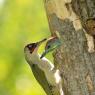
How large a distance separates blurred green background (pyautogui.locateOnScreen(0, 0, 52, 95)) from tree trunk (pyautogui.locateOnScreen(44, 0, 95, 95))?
523 cm

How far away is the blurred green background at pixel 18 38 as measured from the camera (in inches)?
510

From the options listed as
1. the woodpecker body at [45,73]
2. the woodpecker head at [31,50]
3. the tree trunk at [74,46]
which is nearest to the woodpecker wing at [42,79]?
the woodpecker body at [45,73]

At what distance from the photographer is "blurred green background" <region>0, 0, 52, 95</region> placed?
13.0m

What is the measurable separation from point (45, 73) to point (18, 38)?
6317 millimetres

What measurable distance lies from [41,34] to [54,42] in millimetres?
6486

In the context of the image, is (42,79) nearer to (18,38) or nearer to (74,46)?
(74,46)

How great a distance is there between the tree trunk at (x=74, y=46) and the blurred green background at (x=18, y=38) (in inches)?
206

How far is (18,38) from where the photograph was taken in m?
13.7

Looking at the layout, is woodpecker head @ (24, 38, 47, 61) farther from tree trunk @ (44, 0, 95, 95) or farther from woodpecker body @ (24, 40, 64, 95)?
tree trunk @ (44, 0, 95, 95)

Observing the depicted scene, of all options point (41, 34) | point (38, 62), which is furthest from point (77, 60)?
point (41, 34)

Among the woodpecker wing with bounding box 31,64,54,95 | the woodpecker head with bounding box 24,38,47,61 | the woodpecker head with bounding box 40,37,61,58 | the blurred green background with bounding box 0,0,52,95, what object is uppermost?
the woodpecker head with bounding box 40,37,61,58

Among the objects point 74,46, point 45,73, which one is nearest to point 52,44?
point 74,46

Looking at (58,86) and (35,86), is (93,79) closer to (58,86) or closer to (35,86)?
(58,86)

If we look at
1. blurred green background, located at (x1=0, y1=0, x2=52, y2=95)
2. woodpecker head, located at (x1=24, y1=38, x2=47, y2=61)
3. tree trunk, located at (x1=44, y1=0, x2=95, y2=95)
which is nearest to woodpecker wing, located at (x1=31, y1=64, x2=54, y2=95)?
woodpecker head, located at (x1=24, y1=38, x2=47, y2=61)
